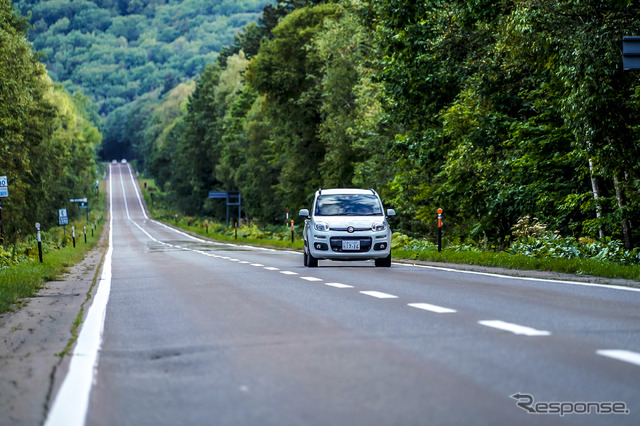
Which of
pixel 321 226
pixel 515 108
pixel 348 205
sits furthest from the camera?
pixel 515 108

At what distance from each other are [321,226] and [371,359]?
14.8m

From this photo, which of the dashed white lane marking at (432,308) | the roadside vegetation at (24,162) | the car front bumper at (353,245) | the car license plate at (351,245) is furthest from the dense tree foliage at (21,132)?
the dashed white lane marking at (432,308)

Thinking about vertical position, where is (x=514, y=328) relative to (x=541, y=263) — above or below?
above

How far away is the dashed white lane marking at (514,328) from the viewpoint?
8273mm

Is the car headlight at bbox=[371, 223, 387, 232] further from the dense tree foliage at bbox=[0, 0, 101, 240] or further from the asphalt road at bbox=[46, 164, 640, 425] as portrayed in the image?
the dense tree foliage at bbox=[0, 0, 101, 240]

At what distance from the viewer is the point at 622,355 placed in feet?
22.6

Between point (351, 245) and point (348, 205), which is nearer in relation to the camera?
point (351, 245)

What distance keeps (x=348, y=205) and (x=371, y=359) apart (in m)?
16.0

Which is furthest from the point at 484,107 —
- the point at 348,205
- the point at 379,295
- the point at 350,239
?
the point at 379,295

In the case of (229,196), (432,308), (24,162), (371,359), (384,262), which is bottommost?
(384,262)

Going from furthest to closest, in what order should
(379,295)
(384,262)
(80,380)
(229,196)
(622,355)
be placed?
1. (229,196)
2. (384,262)
3. (379,295)
4. (622,355)
5. (80,380)

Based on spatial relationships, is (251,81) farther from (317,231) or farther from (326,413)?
(326,413)

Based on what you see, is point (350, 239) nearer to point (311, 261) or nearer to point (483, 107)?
point (311, 261)

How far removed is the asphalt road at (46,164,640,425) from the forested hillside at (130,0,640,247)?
6100 millimetres
